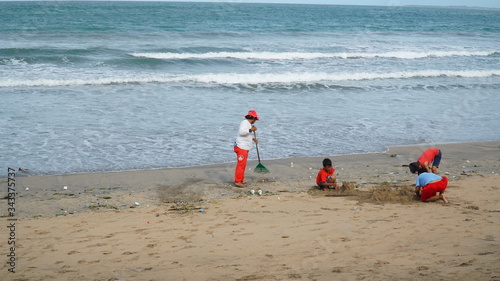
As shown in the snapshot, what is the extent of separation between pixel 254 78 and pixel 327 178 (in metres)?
12.6

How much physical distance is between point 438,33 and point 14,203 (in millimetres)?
44097

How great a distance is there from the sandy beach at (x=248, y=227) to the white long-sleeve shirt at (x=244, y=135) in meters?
0.74

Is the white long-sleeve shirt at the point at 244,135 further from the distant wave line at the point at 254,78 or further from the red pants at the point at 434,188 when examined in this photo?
the distant wave line at the point at 254,78

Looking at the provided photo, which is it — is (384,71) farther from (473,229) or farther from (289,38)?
(473,229)

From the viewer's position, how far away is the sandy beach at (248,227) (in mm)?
5176

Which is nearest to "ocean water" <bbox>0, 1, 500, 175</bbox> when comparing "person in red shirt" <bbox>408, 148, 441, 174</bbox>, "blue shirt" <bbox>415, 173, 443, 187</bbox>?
"person in red shirt" <bbox>408, 148, 441, 174</bbox>

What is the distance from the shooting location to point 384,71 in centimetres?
2389

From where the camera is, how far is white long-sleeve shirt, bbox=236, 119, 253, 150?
28.7ft

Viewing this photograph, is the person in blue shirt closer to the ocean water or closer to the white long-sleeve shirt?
the white long-sleeve shirt

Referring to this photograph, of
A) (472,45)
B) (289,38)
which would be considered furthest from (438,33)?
(289,38)

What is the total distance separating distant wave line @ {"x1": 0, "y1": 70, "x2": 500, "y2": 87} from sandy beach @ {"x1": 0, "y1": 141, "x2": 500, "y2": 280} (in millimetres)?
9893

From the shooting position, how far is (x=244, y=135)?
879 centimetres

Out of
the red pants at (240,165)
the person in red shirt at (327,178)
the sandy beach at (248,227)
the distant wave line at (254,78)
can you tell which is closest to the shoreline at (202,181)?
the sandy beach at (248,227)

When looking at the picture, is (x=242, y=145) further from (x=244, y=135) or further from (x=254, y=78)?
(x=254, y=78)
